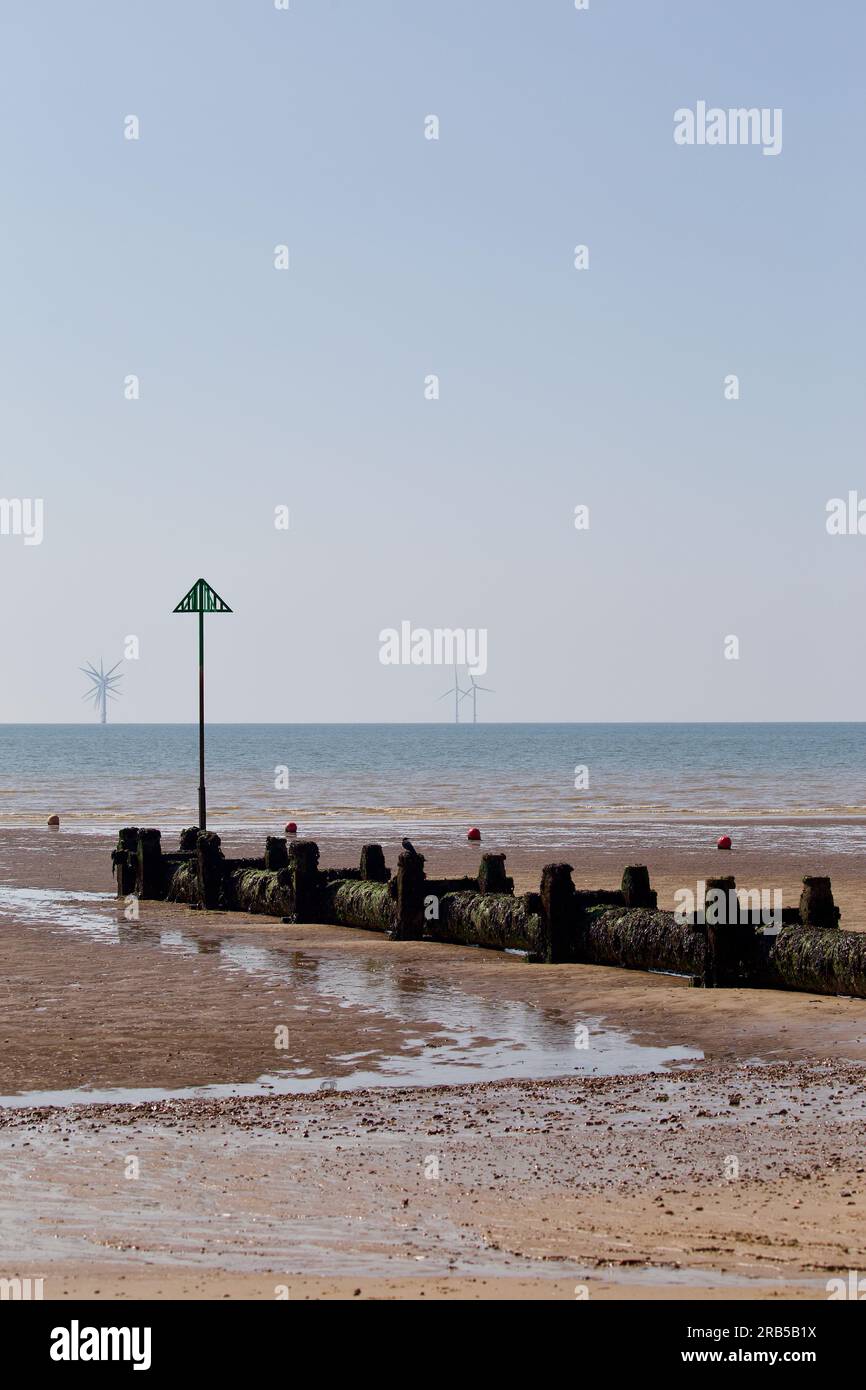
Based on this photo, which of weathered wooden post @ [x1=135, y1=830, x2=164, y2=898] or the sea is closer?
weathered wooden post @ [x1=135, y1=830, x2=164, y2=898]

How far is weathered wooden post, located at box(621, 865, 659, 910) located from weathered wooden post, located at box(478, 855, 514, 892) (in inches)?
88.7

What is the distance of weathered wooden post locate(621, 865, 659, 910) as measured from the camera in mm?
17609

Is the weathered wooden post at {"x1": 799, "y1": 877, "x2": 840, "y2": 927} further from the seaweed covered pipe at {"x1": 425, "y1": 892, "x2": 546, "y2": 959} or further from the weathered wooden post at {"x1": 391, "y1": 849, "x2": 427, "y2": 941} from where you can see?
the weathered wooden post at {"x1": 391, "y1": 849, "x2": 427, "y2": 941}

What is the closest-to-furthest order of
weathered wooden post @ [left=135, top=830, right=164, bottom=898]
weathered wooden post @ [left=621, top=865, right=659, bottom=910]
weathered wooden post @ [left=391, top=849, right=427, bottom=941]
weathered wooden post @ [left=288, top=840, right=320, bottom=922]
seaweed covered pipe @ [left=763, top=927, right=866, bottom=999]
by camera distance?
seaweed covered pipe @ [left=763, top=927, right=866, bottom=999]
weathered wooden post @ [left=621, top=865, right=659, bottom=910]
weathered wooden post @ [left=391, top=849, right=427, bottom=941]
weathered wooden post @ [left=288, top=840, right=320, bottom=922]
weathered wooden post @ [left=135, top=830, right=164, bottom=898]

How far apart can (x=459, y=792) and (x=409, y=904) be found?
60087mm

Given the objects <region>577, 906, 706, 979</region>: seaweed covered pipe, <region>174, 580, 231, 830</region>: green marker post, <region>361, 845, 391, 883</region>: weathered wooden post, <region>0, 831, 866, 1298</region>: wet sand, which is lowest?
<region>0, 831, 866, 1298</region>: wet sand

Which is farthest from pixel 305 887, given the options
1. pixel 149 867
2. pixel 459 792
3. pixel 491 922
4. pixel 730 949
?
pixel 459 792

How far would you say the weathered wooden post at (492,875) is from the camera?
19.6 metres

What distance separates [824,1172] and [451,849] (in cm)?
3098

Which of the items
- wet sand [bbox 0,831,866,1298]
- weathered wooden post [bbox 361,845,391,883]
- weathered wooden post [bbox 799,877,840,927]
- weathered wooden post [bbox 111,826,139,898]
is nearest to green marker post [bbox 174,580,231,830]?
weathered wooden post [bbox 111,826,139,898]

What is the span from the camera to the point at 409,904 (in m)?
19.5
